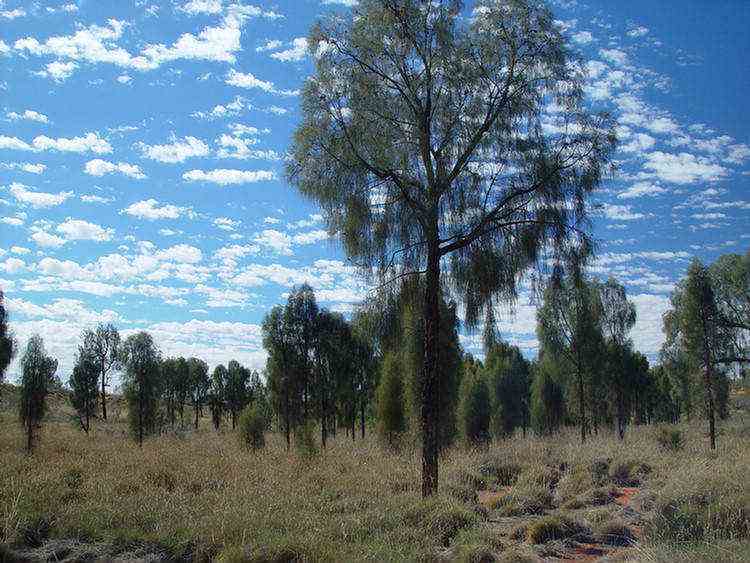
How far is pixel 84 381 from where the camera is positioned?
35.9 m

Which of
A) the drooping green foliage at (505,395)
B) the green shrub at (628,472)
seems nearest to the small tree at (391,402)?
the green shrub at (628,472)

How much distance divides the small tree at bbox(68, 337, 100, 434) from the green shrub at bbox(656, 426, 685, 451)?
31.2 meters

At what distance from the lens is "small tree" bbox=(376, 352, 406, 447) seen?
24000 mm

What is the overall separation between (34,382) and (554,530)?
24132mm

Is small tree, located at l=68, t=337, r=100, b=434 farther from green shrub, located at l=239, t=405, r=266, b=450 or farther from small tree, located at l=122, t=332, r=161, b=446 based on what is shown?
green shrub, located at l=239, t=405, r=266, b=450

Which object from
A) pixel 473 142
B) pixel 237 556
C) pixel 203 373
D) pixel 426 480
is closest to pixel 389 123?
pixel 473 142

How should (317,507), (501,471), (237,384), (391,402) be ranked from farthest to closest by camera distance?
(237,384)
(391,402)
(501,471)
(317,507)

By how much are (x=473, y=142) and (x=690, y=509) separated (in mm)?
6582

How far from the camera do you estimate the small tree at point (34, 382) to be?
24766 mm

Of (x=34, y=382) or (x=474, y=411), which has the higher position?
(x=34, y=382)

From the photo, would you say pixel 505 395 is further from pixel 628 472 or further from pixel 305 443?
pixel 305 443

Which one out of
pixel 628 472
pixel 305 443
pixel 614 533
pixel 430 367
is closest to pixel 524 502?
pixel 614 533

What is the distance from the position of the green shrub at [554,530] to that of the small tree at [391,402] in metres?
14.7

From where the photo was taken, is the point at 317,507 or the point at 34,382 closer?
the point at 317,507
